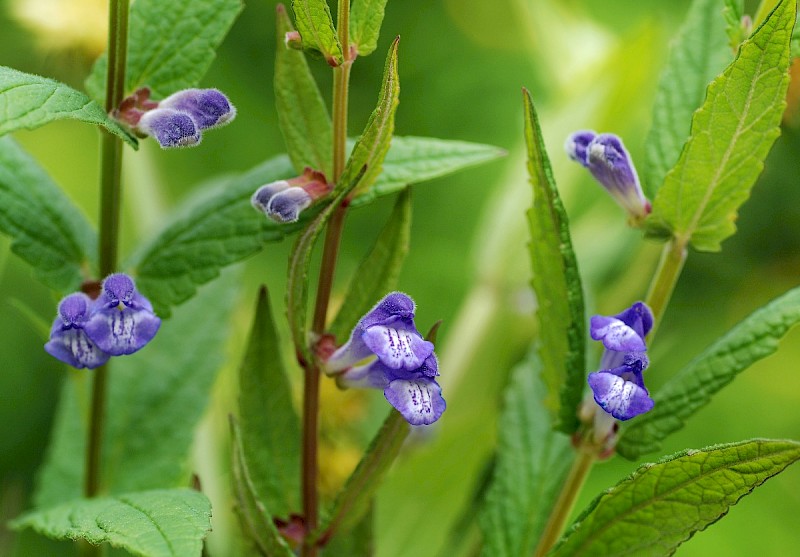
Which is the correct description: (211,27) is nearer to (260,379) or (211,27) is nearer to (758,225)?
(260,379)

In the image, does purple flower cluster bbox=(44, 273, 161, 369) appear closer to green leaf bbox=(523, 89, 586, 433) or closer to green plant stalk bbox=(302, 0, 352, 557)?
green plant stalk bbox=(302, 0, 352, 557)

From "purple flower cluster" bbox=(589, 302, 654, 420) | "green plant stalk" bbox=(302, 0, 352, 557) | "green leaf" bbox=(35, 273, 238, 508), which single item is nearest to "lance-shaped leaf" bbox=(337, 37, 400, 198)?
"green plant stalk" bbox=(302, 0, 352, 557)

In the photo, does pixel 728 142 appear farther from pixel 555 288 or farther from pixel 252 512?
pixel 252 512

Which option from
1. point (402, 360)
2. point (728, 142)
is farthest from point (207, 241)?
point (728, 142)

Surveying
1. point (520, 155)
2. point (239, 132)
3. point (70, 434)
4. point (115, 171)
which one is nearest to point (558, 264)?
point (115, 171)

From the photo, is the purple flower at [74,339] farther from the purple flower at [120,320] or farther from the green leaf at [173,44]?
the green leaf at [173,44]
